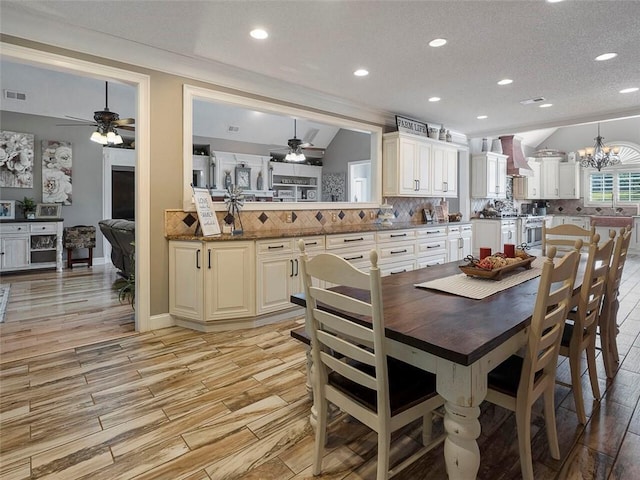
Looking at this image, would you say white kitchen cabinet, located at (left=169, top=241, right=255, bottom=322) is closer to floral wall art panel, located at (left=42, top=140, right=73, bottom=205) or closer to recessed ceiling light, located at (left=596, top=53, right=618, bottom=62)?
recessed ceiling light, located at (left=596, top=53, right=618, bottom=62)

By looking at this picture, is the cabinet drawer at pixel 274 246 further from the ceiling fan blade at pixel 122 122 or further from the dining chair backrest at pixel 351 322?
the ceiling fan blade at pixel 122 122

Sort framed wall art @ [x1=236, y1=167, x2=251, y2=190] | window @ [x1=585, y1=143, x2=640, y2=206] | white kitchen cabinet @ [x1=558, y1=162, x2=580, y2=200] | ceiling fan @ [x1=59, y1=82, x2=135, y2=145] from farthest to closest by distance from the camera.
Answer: white kitchen cabinet @ [x1=558, y1=162, x2=580, y2=200], window @ [x1=585, y1=143, x2=640, y2=206], framed wall art @ [x1=236, y1=167, x2=251, y2=190], ceiling fan @ [x1=59, y1=82, x2=135, y2=145]

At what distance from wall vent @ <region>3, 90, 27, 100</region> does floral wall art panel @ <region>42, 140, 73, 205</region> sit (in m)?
0.79

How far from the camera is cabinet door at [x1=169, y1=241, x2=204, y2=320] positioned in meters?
3.31

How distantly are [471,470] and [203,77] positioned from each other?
12.1 feet

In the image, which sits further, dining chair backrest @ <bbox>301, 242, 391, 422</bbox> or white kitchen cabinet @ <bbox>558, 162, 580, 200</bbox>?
white kitchen cabinet @ <bbox>558, 162, 580, 200</bbox>

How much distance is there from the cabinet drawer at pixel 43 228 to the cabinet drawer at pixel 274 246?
505cm

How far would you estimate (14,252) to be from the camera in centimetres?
604

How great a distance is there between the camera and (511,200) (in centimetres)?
909

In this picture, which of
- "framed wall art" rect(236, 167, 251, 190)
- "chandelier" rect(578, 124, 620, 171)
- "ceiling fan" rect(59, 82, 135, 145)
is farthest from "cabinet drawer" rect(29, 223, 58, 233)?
"chandelier" rect(578, 124, 620, 171)

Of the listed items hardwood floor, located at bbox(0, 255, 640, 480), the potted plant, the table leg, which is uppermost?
the potted plant

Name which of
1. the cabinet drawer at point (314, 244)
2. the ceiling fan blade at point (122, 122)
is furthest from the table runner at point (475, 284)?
the ceiling fan blade at point (122, 122)

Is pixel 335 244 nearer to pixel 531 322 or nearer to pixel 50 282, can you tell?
pixel 531 322

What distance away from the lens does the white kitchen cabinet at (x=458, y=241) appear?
568cm
